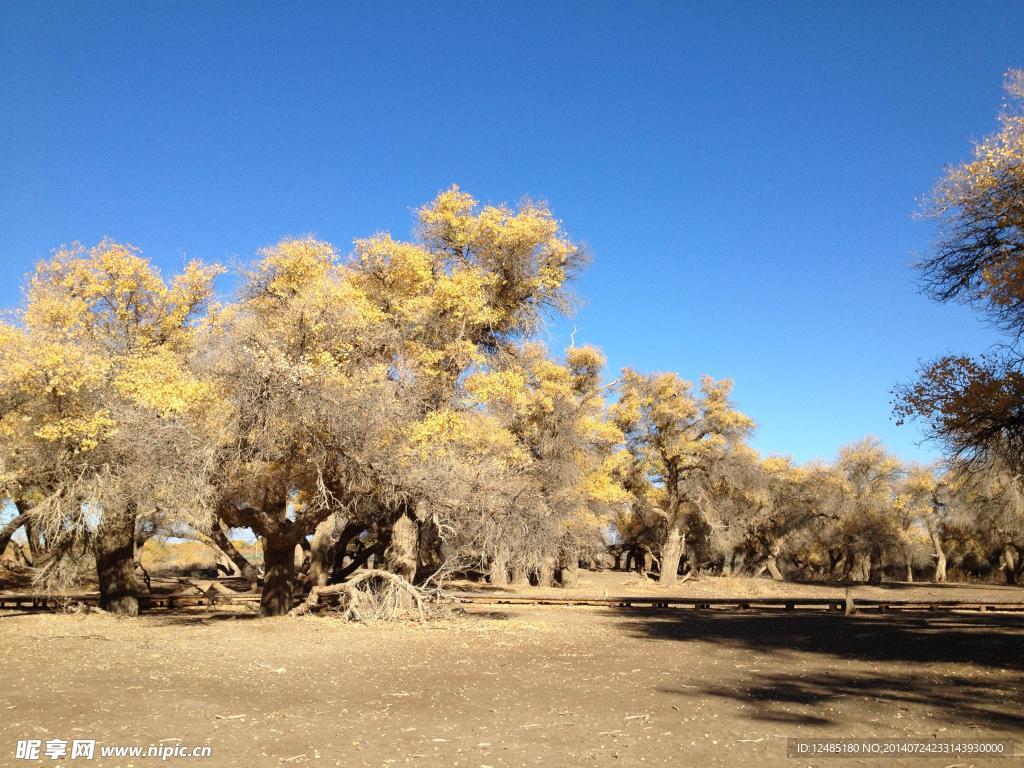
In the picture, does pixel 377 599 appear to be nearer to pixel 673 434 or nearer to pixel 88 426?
pixel 88 426

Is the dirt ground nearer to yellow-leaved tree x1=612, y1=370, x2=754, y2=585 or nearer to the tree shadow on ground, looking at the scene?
the tree shadow on ground

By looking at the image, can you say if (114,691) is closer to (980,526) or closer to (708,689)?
(708,689)

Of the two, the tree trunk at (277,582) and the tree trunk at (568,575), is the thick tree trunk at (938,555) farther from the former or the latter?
the tree trunk at (277,582)

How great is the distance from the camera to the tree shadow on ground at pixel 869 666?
29.0 ft

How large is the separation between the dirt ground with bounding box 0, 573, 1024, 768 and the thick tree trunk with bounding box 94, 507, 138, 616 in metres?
2.35

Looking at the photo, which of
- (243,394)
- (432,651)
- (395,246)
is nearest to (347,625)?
(432,651)

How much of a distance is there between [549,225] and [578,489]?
11.4 metres

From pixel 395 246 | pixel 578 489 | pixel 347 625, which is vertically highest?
pixel 395 246

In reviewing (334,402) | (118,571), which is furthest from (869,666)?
(118,571)

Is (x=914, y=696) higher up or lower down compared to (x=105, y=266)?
lower down

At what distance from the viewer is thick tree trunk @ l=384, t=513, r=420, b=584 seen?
21047 millimetres

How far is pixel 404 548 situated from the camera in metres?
21.5

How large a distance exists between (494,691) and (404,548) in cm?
1150

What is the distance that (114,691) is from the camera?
9875 mm
